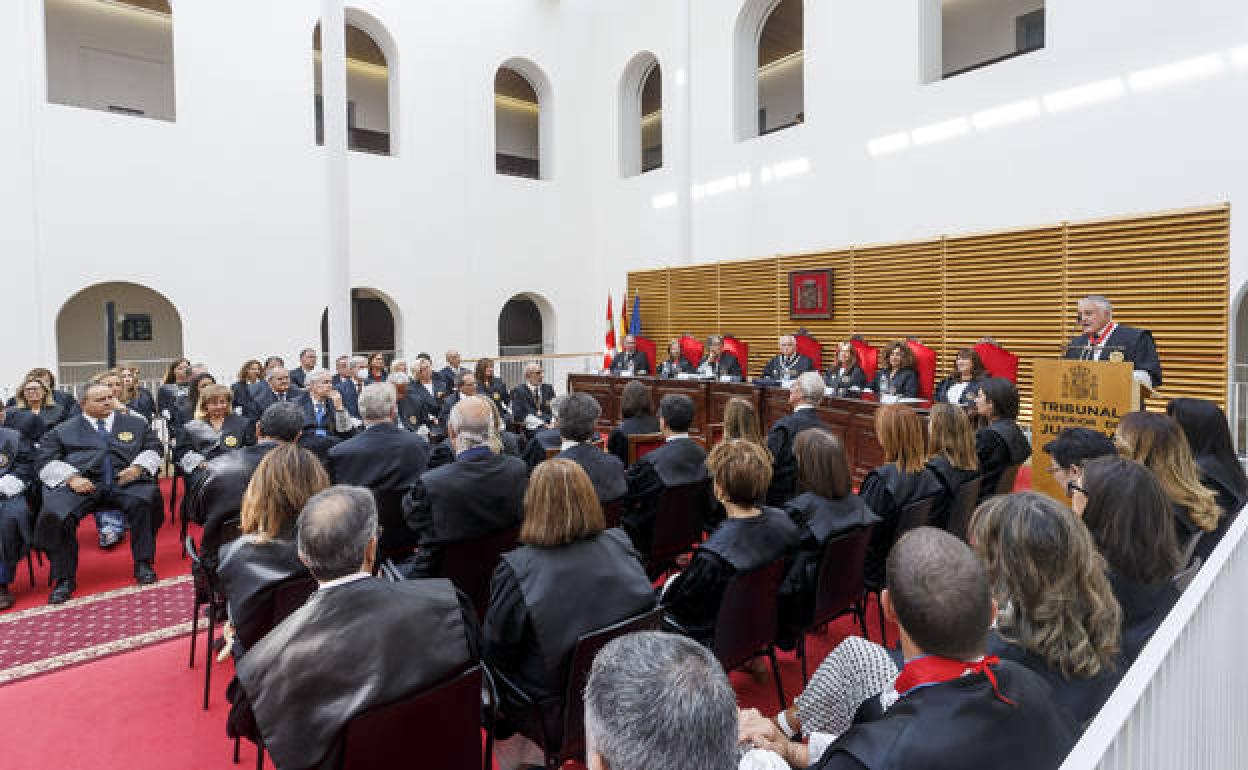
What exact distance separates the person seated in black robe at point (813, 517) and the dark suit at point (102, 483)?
453cm

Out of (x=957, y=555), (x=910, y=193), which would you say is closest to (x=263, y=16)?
(x=910, y=193)

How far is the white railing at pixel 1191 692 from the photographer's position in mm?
1100

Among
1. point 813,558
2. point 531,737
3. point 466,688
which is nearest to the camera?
point 466,688

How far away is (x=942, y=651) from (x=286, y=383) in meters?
6.77

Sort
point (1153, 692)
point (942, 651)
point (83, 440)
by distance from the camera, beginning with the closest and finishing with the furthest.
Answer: point (1153, 692), point (942, 651), point (83, 440)

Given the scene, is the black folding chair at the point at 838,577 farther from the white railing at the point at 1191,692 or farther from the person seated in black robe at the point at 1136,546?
the white railing at the point at 1191,692

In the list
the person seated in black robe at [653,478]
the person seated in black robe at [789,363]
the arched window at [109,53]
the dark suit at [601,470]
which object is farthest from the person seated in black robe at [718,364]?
the arched window at [109,53]

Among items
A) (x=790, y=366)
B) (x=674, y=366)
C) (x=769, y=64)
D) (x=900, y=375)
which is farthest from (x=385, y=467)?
(x=769, y=64)

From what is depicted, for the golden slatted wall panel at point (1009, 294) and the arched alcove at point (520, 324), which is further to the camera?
the arched alcove at point (520, 324)

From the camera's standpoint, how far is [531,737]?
7.70 ft

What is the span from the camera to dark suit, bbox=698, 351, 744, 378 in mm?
9977

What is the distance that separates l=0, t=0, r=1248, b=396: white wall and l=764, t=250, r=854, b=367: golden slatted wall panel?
1.81 ft

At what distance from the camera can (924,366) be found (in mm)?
8273

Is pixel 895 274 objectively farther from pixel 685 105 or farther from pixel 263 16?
pixel 263 16
